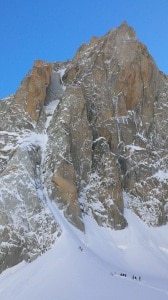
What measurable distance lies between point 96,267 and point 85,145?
2673 cm

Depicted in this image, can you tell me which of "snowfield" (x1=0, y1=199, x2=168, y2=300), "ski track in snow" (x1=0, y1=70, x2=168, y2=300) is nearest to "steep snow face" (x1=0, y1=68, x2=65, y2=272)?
"ski track in snow" (x1=0, y1=70, x2=168, y2=300)

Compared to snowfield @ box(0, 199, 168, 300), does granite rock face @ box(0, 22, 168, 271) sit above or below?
above

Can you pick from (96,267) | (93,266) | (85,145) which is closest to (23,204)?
(93,266)

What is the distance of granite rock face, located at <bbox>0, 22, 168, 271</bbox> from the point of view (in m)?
63.9

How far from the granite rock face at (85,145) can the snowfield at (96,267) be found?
6.24 feet

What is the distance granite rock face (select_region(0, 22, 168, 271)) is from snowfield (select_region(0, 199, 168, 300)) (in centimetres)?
190

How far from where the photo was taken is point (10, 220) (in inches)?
2419

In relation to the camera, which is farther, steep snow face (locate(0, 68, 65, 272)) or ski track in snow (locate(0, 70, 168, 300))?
steep snow face (locate(0, 68, 65, 272))

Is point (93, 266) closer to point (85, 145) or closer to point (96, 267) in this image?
point (96, 267)

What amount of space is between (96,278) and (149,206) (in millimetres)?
31417

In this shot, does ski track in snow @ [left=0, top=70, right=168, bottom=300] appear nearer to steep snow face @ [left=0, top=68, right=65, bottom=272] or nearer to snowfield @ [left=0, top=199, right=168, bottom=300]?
snowfield @ [left=0, top=199, right=168, bottom=300]

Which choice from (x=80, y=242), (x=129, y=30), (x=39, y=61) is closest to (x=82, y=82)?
(x=39, y=61)

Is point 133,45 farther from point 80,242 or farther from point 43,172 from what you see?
point 80,242

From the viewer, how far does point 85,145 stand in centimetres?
7819
